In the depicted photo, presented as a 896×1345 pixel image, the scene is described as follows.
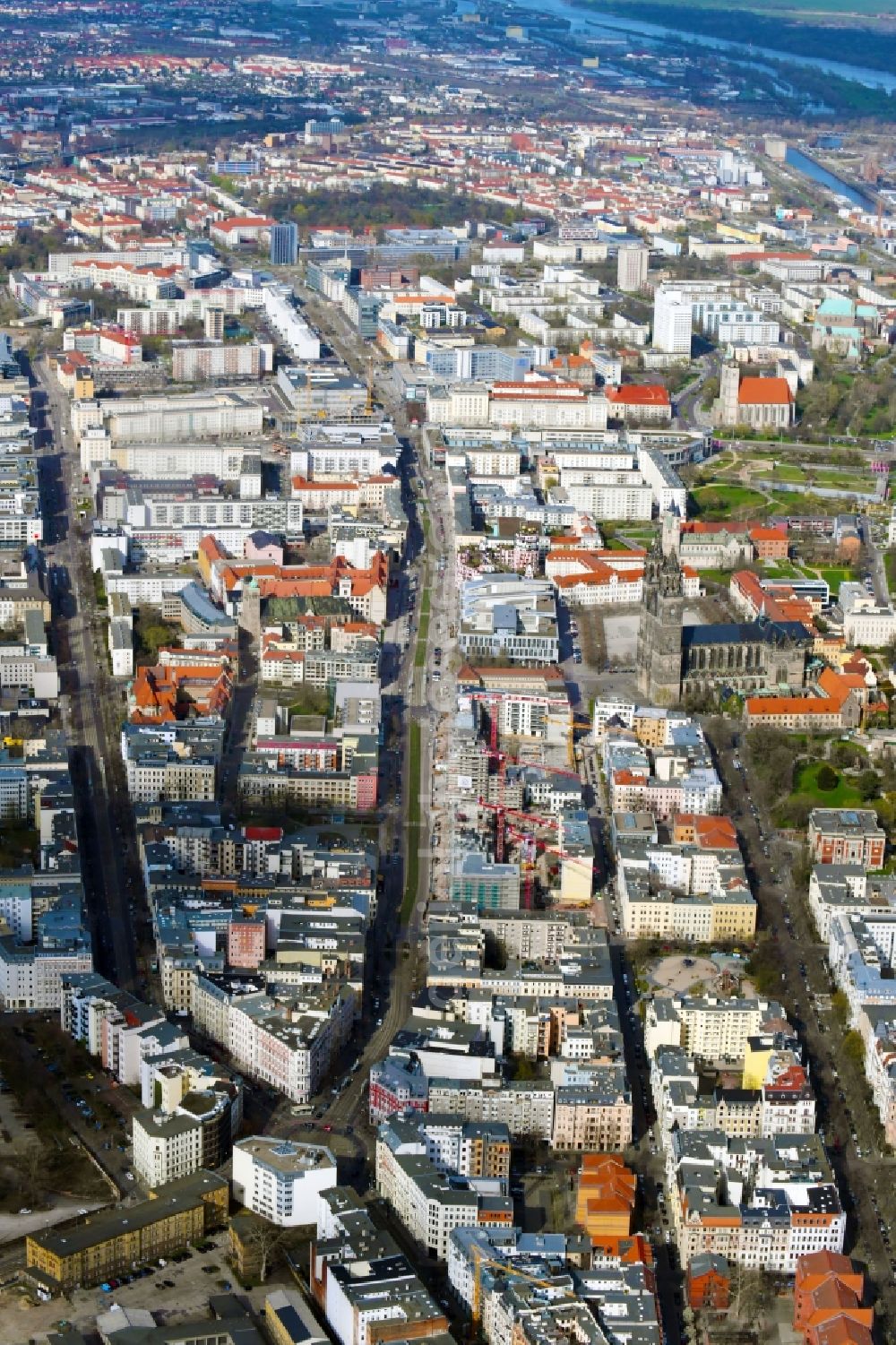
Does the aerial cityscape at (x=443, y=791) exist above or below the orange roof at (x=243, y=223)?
above

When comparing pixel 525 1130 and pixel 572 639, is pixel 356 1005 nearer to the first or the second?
pixel 525 1130

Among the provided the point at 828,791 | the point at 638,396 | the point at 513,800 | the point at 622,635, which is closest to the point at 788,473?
the point at 638,396

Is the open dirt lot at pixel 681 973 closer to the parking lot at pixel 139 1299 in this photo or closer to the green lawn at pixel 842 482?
the parking lot at pixel 139 1299

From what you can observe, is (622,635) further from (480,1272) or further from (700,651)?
(480,1272)

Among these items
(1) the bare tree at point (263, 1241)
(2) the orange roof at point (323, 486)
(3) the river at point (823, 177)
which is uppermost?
(1) the bare tree at point (263, 1241)

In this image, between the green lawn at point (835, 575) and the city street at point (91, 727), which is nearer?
the city street at point (91, 727)

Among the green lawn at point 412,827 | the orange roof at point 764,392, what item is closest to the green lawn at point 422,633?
the green lawn at point 412,827

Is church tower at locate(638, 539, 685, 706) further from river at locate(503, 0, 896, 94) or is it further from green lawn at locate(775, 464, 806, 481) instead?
river at locate(503, 0, 896, 94)
